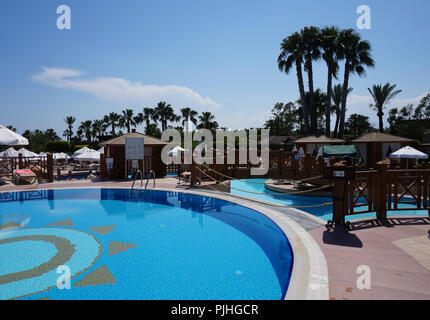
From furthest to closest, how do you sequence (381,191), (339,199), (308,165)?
(308,165) → (381,191) → (339,199)

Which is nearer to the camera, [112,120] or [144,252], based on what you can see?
[144,252]

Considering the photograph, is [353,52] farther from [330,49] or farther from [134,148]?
[134,148]

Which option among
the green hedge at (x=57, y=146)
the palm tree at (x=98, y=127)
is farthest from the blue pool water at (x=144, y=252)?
the palm tree at (x=98, y=127)

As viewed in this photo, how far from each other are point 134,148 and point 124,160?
9.80 ft

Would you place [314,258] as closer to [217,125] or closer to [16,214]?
[16,214]

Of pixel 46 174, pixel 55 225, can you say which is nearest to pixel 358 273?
pixel 55 225

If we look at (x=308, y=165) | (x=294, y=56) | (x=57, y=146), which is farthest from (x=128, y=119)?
(x=308, y=165)

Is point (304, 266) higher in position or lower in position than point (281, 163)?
lower

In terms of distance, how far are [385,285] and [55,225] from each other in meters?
9.35

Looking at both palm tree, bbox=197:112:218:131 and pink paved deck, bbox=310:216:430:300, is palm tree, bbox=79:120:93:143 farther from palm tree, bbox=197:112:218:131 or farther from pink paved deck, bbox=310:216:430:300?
pink paved deck, bbox=310:216:430:300

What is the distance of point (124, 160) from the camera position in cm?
1911

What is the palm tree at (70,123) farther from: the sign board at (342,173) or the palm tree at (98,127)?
the sign board at (342,173)

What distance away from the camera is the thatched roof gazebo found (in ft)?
68.2

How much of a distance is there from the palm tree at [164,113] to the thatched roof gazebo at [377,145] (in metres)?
39.3
